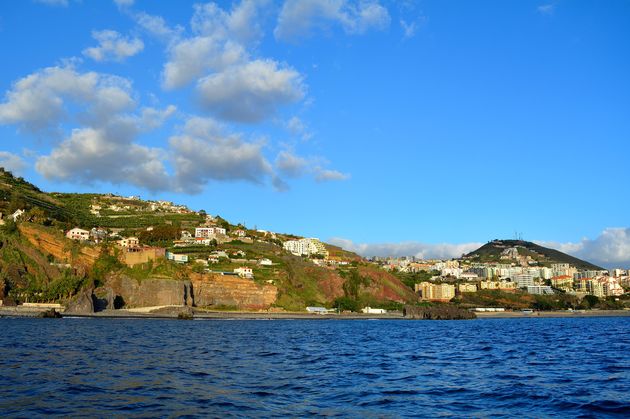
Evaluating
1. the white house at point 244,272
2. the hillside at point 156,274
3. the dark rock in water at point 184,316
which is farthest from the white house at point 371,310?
the dark rock in water at point 184,316

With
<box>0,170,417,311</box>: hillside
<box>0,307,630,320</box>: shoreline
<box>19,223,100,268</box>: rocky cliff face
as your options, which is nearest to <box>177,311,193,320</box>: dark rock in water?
<box>0,307,630,320</box>: shoreline

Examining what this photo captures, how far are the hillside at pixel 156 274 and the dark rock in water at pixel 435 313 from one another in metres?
10.3

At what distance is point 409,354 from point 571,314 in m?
175

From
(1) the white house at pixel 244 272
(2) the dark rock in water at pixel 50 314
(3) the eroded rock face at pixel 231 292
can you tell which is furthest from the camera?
(1) the white house at pixel 244 272

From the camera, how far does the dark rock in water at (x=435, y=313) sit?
147125 millimetres

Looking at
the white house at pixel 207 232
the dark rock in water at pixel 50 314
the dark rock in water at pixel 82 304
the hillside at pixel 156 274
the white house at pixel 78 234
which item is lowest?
the dark rock in water at pixel 50 314

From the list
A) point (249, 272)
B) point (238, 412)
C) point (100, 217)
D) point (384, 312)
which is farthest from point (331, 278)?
point (238, 412)

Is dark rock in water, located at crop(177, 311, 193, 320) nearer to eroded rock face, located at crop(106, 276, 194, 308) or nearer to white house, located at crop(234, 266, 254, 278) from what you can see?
eroded rock face, located at crop(106, 276, 194, 308)

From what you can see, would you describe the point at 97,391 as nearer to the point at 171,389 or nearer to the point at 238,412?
the point at 171,389

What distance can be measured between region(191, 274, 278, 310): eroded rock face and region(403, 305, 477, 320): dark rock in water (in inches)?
1655

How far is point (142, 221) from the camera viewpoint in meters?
183

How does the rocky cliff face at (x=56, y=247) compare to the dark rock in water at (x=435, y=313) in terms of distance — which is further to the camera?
the dark rock in water at (x=435, y=313)

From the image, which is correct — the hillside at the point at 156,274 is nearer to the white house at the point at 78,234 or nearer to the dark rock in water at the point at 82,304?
the dark rock in water at the point at 82,304

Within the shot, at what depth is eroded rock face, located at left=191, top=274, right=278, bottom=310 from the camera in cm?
11706
